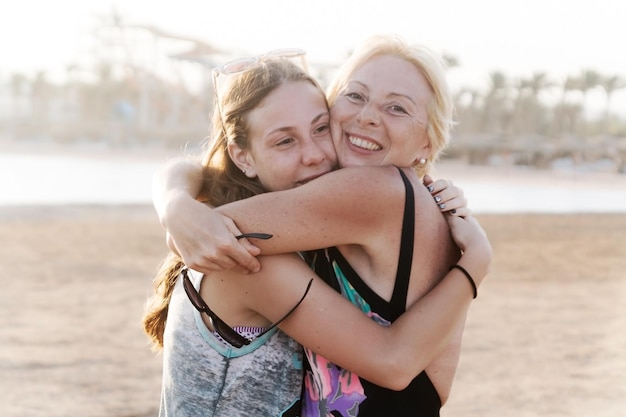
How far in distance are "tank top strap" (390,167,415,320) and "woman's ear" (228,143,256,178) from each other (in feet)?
1.50

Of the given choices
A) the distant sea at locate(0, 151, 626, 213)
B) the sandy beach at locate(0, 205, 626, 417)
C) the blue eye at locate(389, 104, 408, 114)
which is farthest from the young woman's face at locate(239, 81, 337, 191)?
the distant sea at locate(0, 151, 626, 213)

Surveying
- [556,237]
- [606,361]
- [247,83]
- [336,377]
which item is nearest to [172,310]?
[336,377]

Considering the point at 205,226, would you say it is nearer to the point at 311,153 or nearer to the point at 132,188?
the point at 311,153

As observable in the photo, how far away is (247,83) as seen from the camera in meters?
2.09

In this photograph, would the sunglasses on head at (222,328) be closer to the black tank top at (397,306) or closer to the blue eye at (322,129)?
the black tank top at (397,306)

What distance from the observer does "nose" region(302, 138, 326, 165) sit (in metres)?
2.11

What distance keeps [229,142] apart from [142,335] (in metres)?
5.23

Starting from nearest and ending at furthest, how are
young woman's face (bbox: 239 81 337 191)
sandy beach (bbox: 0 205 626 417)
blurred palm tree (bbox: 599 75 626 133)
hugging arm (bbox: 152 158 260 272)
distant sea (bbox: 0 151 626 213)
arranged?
hugging arm (bbox: 152 158 260 272)
young woman's face (bbox: 239 81 337 191)
sandy beach (bbox: 0 205 626 417)
distant sea (bbox: 0 151 626 213)
blurred palm tree (bbox: 599 75 626 133)

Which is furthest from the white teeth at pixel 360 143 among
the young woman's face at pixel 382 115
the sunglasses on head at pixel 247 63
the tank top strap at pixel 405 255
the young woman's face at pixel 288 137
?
the tank top strap at pixel 405 255

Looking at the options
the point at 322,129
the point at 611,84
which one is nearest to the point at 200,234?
the point at 322,129

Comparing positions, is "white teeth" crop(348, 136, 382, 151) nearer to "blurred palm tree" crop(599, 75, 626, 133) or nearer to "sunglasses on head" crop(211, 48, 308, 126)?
"sunglasses on head" crop(211, 48, 308, 126)

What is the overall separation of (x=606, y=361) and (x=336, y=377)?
5.19 m

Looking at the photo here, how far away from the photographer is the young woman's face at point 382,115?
224cm

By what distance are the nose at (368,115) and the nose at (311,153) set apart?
0.17 meters
